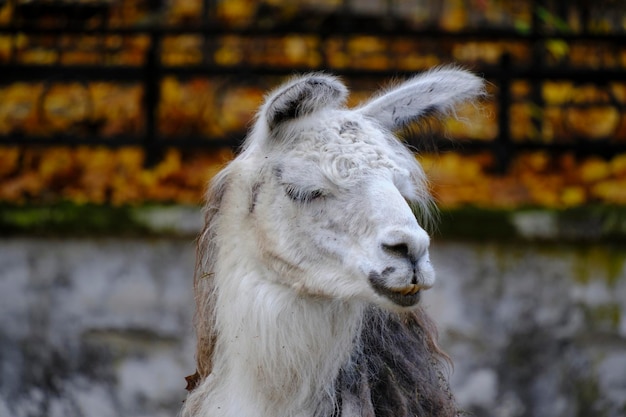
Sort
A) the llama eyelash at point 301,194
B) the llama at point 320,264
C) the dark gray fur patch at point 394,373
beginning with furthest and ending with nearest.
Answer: the dark gray fur patch at point 394,373
the llama eyelash at point 301,194
the llama at point 320,264

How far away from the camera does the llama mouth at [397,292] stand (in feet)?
9.49

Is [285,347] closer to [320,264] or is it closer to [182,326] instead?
[320,264]

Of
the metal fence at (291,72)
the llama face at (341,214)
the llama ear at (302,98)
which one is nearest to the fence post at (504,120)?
the metal fence at (291,72)

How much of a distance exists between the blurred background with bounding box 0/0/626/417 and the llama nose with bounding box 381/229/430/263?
89.2 inches

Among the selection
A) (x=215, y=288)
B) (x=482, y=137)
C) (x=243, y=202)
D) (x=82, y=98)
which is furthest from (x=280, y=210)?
(x=82, y=98)

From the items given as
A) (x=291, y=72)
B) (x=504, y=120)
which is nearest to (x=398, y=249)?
(x=291, y=72)

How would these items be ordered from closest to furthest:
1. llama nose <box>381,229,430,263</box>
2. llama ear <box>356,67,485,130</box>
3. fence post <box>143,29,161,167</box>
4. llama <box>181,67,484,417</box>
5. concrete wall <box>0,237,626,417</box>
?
llama nose <box>381,229,430,263</box> → llama <box>181,67,484,417</box> → llama ear <box>356,67,485,130</box> → concrete wall <box>0,237,626,417</box> → fence post <box>143,29,161,167</box>

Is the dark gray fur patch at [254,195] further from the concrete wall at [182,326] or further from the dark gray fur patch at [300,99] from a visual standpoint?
the concrete wall at [182,326]

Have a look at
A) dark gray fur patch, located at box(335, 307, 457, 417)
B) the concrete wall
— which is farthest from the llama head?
the concrete wall

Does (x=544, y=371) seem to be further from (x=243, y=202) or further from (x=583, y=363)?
(x=243, y=202)

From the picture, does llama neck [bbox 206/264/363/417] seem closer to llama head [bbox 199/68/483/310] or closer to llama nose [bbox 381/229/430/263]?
llama head [bbox 199/68/483/310]

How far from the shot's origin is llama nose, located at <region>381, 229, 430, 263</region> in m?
2.83

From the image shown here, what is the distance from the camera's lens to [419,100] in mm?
3439

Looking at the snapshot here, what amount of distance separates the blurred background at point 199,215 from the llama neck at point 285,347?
2.13m
